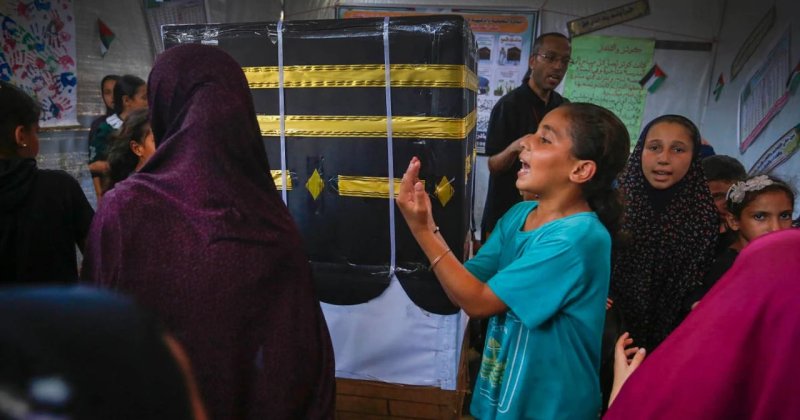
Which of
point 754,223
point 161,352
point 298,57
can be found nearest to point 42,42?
point 298,57

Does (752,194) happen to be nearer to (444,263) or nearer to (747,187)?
(747,187)

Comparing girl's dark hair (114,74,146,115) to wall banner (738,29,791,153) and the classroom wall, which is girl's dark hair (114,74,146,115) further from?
wall banner (738,29,791,153)

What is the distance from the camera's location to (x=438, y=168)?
1718 millimetres

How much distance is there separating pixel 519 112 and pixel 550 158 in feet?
5.18

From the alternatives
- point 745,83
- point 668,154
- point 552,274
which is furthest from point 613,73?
point 552,274

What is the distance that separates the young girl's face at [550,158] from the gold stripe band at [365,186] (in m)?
0.57

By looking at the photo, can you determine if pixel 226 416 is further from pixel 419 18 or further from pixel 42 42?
pixel 42 42

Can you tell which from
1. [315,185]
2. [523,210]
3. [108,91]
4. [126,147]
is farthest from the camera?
[108,91]

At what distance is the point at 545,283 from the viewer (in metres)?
1.13

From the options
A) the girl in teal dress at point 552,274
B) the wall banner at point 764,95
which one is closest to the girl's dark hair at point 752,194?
the girl in teal dress at point 552,274

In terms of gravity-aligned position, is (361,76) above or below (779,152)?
above

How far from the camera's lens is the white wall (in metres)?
3.24

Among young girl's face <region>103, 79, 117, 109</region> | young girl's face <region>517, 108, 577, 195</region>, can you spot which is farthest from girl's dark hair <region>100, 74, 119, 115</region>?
young girl's face <region>517, 108, 577, 195</region>

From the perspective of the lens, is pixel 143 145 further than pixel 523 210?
Yes
